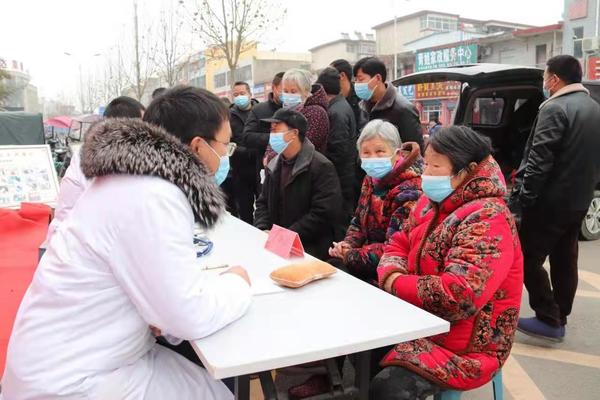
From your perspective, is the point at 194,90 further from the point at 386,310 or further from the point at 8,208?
the point at 8,208

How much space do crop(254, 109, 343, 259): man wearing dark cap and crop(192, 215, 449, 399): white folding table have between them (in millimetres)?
1138

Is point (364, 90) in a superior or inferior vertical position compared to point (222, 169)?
superior

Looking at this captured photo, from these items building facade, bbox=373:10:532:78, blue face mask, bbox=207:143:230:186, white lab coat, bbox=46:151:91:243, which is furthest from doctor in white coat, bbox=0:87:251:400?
building facade, bbox=373:10:532:78

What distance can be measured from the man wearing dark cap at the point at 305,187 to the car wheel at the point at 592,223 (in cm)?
382

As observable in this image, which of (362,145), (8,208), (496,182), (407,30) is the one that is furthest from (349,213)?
(407,30)

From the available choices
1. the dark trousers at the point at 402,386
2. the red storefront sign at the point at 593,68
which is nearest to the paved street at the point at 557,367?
the dark trousers at the point at 402,386

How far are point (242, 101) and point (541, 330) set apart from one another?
3586mm

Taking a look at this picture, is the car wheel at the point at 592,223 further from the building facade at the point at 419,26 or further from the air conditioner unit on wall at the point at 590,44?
the building facade at the point at 419,26

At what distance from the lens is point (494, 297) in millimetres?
1883

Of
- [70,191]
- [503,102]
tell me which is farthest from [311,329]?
[503,102]

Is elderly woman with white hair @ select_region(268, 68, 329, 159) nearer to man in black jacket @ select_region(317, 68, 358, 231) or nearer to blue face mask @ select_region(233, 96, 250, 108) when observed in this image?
man in black jacket @ select_region(317, 68, 358, 231)

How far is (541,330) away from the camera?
3.32 m

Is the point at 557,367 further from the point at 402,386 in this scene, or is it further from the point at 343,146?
the point at 343,146

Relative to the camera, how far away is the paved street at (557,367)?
267 cm
